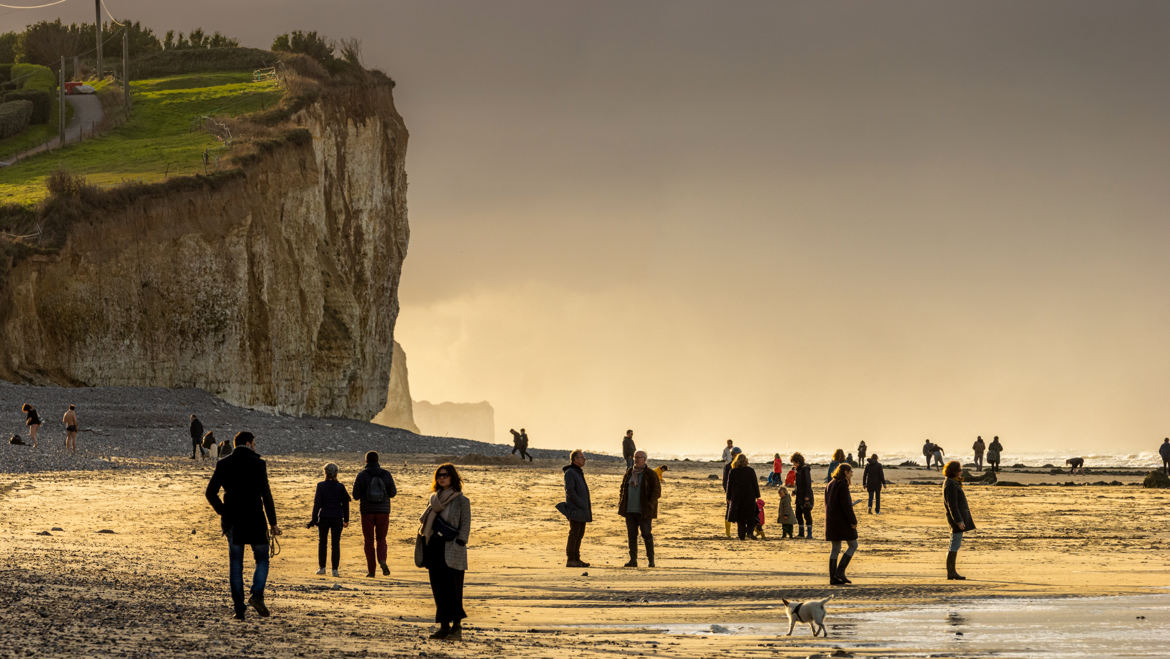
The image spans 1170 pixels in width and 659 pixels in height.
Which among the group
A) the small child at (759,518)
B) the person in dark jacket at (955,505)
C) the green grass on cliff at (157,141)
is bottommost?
the small child at (759,518)

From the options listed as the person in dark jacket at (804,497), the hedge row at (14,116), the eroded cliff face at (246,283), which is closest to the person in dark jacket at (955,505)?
the person in dark jacket at (804,497)

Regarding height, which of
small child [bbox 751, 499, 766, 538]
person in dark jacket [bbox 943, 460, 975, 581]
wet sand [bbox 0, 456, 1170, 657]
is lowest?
wet sand [bbox 0, 456, 1170, 657]

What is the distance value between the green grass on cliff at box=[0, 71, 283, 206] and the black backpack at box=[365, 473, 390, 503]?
47846mm

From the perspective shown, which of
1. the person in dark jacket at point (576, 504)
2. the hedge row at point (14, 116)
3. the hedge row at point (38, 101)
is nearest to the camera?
the person in dark jacket at point (576, 504)

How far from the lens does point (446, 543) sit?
11.8 metres

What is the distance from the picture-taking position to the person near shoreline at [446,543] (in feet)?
38.5

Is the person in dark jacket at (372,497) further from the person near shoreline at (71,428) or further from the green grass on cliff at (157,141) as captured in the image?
the green grass on cliff at (157,141)

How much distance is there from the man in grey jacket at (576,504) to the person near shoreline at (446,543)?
6.23m

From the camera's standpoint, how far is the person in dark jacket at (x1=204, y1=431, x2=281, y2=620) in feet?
39.9

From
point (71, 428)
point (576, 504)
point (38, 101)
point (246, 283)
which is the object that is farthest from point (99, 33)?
point (576, 504)

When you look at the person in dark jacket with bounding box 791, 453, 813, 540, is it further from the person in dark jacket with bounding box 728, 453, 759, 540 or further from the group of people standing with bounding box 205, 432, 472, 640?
the group of people standing with bounding box 205, 432, 472, 640

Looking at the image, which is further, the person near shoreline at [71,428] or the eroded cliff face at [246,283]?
the eroded cliff face at [246,283]

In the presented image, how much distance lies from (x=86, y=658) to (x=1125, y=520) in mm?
24331

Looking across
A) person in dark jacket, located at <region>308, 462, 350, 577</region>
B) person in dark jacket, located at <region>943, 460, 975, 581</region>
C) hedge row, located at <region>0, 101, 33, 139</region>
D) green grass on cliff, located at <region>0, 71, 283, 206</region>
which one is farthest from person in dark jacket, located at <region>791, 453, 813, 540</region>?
hedge row, located at <region>0, 101, 33, 139</region>
